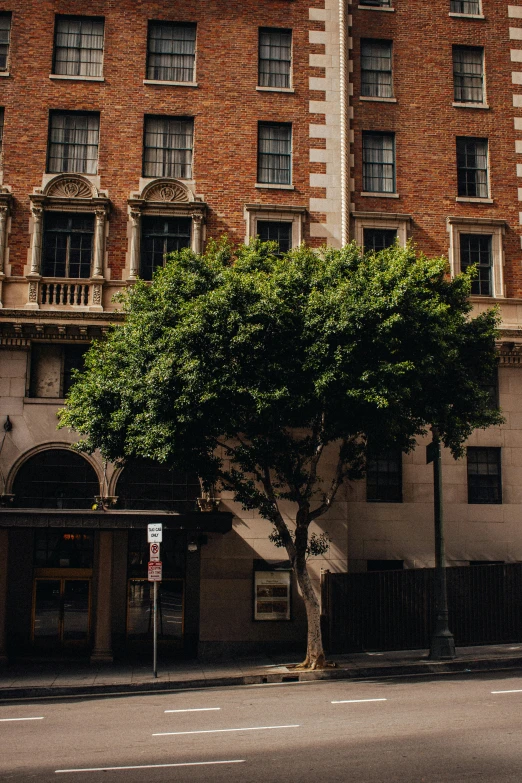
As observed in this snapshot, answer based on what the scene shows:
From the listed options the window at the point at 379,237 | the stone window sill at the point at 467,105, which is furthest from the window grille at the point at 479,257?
the stone window sill at the point at 467,105

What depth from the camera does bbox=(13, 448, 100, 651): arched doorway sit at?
24375mm

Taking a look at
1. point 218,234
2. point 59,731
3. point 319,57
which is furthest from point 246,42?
point 59,731

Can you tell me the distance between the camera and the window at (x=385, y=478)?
26109mm

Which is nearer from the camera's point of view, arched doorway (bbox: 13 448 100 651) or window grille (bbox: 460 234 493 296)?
arched doorway (bbox: 13 448 100 651)

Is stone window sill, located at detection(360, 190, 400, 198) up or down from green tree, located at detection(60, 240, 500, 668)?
up

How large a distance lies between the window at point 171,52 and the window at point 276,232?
5578 mm

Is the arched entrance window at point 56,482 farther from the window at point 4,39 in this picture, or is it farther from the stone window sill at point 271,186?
the window at point 4,39

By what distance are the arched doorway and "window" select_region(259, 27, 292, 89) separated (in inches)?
553

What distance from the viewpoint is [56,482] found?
24578mm

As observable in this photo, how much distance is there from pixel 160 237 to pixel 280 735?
17148mm

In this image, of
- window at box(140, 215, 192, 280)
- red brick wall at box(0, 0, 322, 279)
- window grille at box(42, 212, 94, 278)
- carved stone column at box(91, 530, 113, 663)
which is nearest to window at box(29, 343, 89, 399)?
window grille at box(42, 212, 94, 278)

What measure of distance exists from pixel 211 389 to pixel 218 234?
28.7 ft

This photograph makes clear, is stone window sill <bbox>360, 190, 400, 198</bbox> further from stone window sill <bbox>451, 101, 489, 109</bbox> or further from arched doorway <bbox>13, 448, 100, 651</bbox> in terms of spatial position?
arched doorway <bbox>13, 448, 100, 651</bbox>

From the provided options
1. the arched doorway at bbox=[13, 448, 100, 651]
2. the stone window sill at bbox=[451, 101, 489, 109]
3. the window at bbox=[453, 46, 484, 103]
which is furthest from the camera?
the window at bbox=[453, 46, 484, 103]
